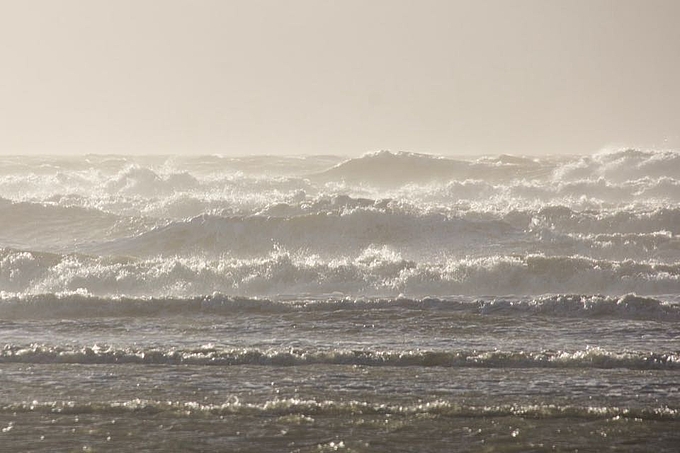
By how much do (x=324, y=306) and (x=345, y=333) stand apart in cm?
248

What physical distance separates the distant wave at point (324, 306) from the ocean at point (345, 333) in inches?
1.8

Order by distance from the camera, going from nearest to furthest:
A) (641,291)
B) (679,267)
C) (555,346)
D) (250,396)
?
(250,396), (555,346), (641,291), (679,267)

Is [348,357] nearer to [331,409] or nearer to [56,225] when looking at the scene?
[331,409]

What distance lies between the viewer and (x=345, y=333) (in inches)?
580

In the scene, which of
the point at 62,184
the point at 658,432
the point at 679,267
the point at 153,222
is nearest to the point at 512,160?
the point at 62,184

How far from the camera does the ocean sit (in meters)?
9.41

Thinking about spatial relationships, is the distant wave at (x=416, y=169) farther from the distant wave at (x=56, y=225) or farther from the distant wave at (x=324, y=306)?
the distant wave at (x=324, y=306)

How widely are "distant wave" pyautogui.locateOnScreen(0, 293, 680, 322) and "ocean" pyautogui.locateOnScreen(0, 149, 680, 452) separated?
0.04m

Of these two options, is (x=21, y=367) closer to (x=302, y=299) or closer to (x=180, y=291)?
(x=302, y=299)

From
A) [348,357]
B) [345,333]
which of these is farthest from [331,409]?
[345,333]

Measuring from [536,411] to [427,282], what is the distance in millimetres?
11796

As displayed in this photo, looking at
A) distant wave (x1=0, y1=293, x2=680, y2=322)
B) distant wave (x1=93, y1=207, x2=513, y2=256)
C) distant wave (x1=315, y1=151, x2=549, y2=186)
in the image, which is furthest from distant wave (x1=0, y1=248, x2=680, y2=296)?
distant wave (x1=315, y1=151, x2=549, y2=186)

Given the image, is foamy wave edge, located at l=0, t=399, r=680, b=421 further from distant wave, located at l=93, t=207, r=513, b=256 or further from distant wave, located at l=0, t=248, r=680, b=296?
distant wave, located at l=93, t=207, r=513, b=256

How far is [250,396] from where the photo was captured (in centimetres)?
1061
